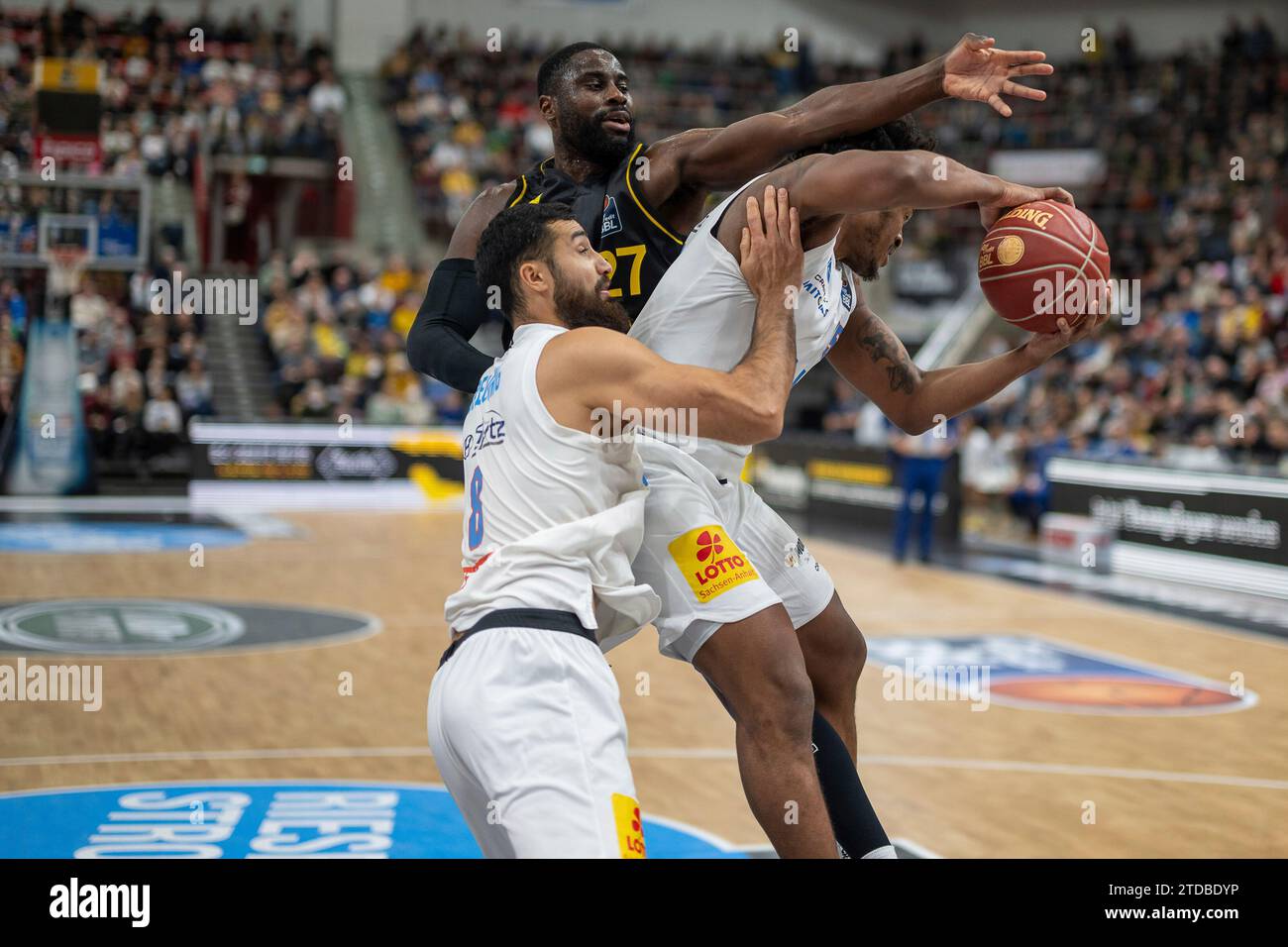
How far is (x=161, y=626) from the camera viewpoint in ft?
29.6

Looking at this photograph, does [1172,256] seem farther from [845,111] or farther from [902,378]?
[845,111]

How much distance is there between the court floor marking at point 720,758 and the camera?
5.89m

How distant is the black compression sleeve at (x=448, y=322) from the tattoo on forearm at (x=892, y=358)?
1149 millimetres

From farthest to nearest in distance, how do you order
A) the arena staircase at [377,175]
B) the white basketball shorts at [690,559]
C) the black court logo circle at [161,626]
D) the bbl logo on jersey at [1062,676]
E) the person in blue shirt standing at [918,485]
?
the arena staircase at [377,175]
the person in blue shirt standing at [918,485]
the black court logo circle at [161,626]
the bbl logo on jersey at [1062,676]
the white basketball shorts at [690,559]

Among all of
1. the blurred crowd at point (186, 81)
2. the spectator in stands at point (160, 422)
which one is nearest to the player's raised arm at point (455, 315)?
the spectator in stands at point (160, 422)

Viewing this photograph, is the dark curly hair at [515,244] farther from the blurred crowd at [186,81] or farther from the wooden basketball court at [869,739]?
the blurred crowd at [186,81]

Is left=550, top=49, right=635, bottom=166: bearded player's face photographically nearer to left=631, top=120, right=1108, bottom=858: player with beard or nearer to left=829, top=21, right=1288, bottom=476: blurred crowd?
left=631, top=120, right=1108, bottom=858: player with beard

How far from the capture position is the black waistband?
2930 mm

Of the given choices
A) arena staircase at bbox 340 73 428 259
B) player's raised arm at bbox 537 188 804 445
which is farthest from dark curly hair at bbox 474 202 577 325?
arena staircase at bbox 340 73 428 259

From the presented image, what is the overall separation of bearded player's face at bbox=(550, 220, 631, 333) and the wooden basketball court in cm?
243

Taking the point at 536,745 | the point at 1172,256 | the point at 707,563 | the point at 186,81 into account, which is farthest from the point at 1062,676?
the point at 186,81

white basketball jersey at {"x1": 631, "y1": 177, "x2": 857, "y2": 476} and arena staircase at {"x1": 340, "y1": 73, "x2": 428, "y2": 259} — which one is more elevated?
arena staircase at {"x1": 340, "y1": 73, "x2": 428, "y2": 259}

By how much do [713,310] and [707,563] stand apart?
2.11 feet
